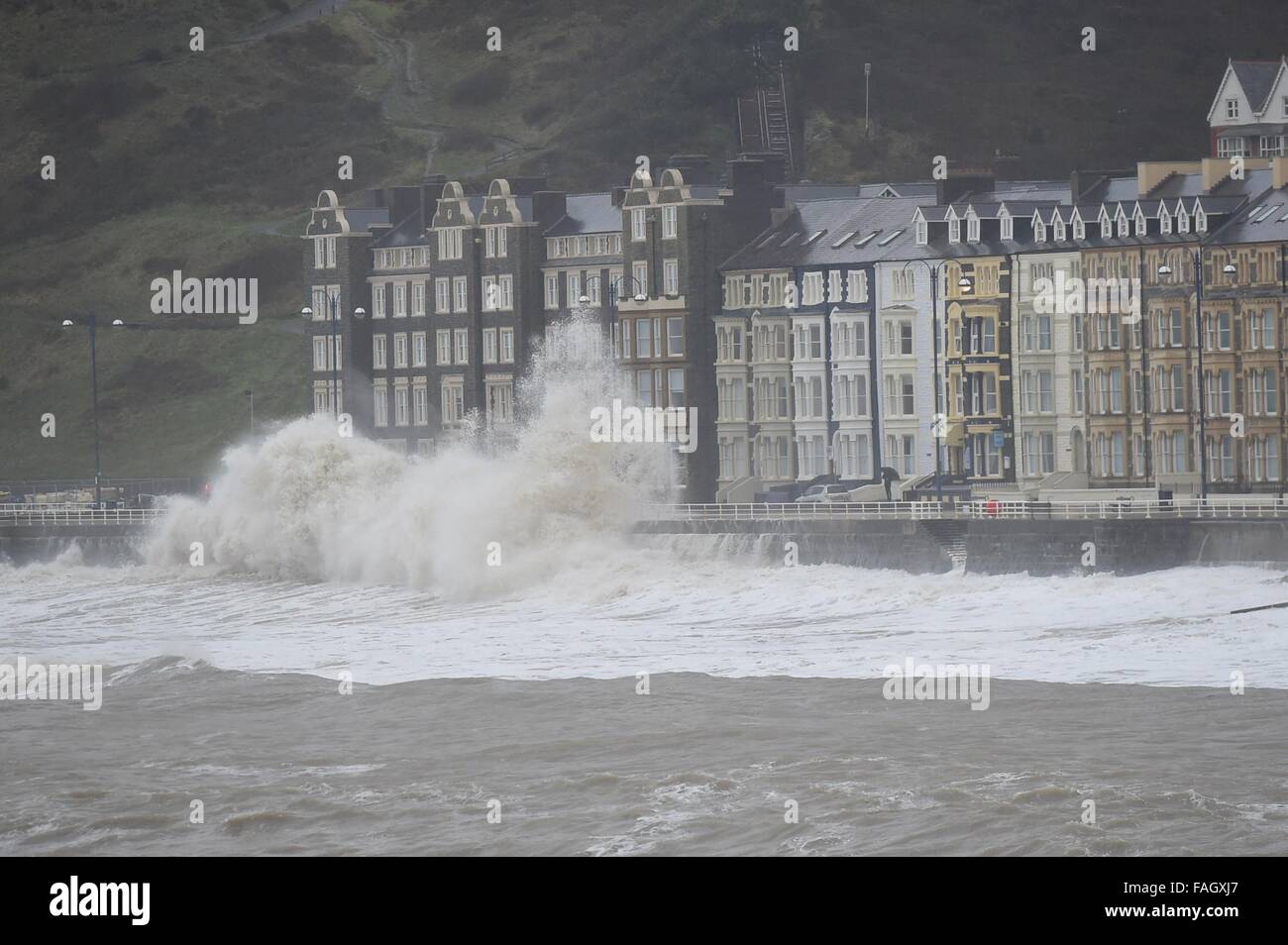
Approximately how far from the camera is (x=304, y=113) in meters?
183

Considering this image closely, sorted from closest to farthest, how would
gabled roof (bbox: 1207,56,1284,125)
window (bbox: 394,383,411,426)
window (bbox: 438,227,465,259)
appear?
window (bbox: 438,227,465,259), gabled roof (bbox: 1207,56,1284,125), window (bbox: 394,383,411,426)

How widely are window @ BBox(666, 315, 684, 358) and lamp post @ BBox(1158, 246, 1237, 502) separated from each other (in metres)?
21.8

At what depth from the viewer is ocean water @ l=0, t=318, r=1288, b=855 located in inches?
1553

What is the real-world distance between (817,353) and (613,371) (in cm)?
856

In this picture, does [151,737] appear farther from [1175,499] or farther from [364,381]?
[364,381]

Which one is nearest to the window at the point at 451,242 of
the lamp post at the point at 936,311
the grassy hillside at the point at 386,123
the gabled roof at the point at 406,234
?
the gabled roof at the point at 406,234

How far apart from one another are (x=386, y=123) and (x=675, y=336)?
3274 inches

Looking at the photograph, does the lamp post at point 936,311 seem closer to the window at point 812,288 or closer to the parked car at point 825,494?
the parked car at point 825,494

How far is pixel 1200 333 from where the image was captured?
74.4 m

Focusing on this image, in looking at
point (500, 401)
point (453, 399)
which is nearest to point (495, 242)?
point (500, 401)

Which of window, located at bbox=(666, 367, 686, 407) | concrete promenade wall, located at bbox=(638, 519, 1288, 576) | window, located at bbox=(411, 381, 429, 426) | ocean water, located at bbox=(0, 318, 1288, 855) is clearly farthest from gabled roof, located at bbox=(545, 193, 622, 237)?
concrete promenade wall, located at bbox=(638, 519, 1288, 576)

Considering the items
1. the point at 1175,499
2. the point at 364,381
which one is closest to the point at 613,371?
the point at 364,381

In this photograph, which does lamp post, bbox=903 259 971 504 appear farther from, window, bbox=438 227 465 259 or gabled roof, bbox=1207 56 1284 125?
gabled roof, bbox=1207 56 1284 125

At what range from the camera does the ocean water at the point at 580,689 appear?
39438 millimetres
